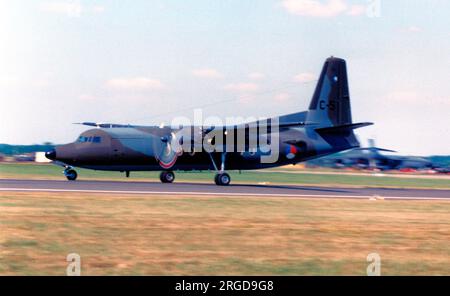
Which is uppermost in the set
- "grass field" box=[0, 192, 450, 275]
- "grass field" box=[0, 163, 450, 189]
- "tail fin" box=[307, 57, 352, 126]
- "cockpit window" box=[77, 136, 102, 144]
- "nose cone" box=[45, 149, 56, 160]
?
"tail fin" box=[307, 57, 352, 126]

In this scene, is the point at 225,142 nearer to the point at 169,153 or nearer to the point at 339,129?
the point at 169,153

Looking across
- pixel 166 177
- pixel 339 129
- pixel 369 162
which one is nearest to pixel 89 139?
pixel 166 177

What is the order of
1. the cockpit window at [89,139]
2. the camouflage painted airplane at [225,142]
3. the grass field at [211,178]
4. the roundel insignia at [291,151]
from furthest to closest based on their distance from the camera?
1. the grass field at [211,178]
2. the roundel insignia at [291,151]
3. the camouflage painted airplane at [225,142]
4. the cockpit window at [89,139]

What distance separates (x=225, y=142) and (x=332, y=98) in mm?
8006

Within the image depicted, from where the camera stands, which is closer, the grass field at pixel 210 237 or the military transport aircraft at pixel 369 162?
the grass field at pixel 210 237

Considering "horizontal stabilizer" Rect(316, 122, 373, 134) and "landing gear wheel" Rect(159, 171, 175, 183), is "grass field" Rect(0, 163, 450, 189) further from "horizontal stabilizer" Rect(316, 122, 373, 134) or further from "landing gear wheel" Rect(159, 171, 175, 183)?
"horizontal stabilizer" Rect(316, 122, 373, 134)

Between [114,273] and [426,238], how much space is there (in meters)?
9.50

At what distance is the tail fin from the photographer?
43281 mm

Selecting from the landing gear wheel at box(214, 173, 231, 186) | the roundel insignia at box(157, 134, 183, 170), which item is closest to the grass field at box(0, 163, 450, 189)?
the roundel insignia at box(157, 134, 183, 170)

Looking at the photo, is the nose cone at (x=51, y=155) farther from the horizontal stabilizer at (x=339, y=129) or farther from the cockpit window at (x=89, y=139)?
the horizontal stabilizer at (x=339, y=129)

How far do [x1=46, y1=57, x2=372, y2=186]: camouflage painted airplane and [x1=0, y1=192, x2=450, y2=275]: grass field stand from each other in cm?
1103

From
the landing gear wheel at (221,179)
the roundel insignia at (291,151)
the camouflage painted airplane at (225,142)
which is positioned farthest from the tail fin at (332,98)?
the landing gear wheel at (221,179)

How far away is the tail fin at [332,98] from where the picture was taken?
43.3 metres
